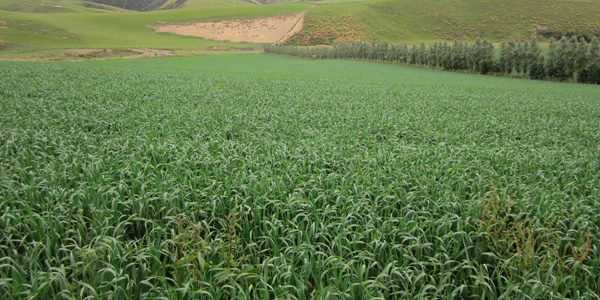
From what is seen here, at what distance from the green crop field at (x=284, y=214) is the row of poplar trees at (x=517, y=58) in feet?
152

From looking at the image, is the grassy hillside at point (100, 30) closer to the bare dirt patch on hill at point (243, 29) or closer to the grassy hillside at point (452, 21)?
the bare dirt patch on hill at point (243, 29)

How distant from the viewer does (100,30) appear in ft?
338

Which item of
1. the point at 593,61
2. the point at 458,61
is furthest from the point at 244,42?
the point at 593,61

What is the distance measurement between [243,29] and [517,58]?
97.9 meters

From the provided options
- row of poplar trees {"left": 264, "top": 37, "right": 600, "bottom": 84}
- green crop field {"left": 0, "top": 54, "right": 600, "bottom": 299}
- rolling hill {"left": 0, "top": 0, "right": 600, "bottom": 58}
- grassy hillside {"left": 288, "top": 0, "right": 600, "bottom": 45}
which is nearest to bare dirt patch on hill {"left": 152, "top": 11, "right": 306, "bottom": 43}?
rolling hill {"left": 0, "top": 0, "right": 600, "bottom": 58}

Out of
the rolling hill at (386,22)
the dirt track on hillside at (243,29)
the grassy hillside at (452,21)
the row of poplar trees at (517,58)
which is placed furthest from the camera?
the dirt track on hillside at (243,29)

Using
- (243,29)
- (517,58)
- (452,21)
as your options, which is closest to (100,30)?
(243,29)

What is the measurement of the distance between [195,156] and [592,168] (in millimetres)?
9367

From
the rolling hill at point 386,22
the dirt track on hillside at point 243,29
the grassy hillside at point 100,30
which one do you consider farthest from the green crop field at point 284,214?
the dirt track on hillside at point 243,29

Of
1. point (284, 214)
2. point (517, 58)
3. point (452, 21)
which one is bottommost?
point (284, 214)

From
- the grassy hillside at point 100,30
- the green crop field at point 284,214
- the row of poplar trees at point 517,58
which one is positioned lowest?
the green crop field at point 284,214

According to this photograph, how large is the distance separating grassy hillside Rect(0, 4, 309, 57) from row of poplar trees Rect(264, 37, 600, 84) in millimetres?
61242

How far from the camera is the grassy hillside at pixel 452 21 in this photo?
358ft

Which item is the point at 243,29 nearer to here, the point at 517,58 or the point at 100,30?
the point at 100,30
